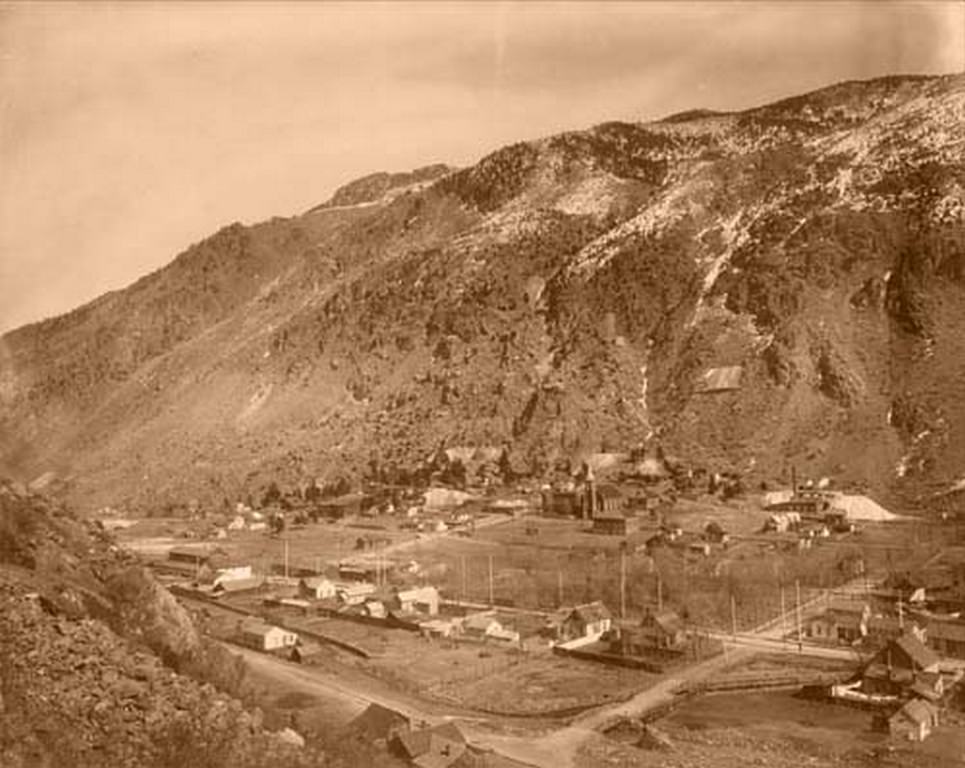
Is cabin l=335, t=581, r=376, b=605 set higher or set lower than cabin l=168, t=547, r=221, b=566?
lower

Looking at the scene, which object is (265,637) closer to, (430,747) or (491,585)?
(430,747)

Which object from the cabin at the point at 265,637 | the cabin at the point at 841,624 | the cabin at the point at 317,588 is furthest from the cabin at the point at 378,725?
the cabin at the point at 841,624

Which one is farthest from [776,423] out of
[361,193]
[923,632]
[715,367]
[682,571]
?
[361,193]

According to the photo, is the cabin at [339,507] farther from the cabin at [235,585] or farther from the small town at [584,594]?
the cabin at [235,585]

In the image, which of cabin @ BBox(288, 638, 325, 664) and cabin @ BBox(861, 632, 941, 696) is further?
cabin @ BBox(861, 632, 941, 696)

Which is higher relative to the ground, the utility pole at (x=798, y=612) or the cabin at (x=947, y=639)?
the utility pole at (x=798, y=612)

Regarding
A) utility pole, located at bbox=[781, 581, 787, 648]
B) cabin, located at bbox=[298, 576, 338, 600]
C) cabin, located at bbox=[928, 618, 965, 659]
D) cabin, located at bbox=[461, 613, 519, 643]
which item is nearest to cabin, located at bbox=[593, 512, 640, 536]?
utility pole, located at bbox=[781, 581, 787, 648]

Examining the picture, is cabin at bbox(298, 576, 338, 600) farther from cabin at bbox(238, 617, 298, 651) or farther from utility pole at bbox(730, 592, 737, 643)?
utility pole at bbox(730, 592, 737, 643)

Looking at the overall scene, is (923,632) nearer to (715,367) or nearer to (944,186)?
(715,367)
